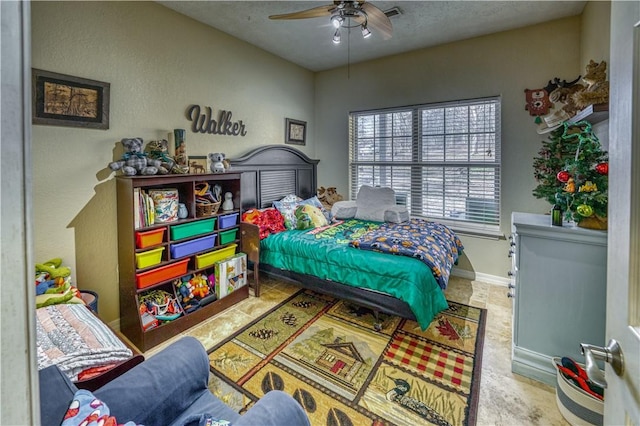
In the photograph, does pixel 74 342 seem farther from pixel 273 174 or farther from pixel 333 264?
pixel 273 174

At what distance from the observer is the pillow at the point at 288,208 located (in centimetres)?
353

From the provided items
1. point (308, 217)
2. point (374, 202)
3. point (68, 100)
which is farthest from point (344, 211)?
point (68, 100)

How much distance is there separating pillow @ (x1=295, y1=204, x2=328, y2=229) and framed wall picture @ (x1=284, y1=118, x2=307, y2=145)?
1.21m

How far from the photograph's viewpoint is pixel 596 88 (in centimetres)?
185

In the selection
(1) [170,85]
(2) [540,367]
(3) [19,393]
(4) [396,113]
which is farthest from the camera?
(4) [396,113]

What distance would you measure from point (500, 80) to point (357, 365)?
339 centimetres

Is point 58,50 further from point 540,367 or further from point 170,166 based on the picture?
point 540,367

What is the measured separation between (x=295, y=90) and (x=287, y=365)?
3.70 meters

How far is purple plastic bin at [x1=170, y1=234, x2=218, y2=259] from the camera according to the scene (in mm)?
2625

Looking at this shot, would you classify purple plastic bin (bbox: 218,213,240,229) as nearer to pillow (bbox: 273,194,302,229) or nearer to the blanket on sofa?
pillow (bbox: 273,194,302,229)

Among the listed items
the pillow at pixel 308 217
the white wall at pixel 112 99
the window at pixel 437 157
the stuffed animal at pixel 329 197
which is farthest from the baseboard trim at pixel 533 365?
the white wall at pixel 112 99

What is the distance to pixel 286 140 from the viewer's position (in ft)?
14.2

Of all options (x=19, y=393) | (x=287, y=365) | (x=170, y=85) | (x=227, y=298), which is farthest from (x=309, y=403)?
(x=170, y=85)

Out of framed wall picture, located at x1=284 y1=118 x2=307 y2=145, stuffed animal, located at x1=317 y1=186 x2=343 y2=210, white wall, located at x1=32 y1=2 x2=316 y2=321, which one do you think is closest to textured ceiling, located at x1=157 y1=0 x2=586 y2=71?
white wall, located at x1=32 y1=2 x2=316 y2=321
